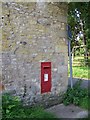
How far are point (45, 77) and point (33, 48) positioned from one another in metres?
0.95

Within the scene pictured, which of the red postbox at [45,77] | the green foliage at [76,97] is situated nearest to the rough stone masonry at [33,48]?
the red postbox at [45,77]

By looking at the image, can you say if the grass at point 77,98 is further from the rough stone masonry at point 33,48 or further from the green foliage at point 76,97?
the rough stone masonry at point 33,48

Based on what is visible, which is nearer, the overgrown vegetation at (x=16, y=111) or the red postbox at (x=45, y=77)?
the overgrown vegetation at (x=16, y=111)

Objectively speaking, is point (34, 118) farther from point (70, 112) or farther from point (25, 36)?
point (25, 36)

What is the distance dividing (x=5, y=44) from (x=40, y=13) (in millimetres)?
1534

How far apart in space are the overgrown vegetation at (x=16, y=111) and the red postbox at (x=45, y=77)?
879mm

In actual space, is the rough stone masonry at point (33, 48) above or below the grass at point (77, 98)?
above

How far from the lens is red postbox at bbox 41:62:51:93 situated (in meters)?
7.39

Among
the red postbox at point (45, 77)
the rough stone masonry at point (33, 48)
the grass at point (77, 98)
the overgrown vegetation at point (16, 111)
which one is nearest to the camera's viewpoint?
the overgrown vegetation at point (16, 111)

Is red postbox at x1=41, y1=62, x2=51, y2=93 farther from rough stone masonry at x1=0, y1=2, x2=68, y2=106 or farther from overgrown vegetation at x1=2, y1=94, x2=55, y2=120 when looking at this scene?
overgrown vegetation at x1=2, y1=94, x2=55, y2=120

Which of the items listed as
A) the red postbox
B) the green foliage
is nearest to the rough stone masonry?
the red postbox

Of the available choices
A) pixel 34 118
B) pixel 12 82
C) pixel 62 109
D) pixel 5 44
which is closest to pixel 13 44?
pixel 5 44

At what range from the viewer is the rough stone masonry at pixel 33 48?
6.52 m

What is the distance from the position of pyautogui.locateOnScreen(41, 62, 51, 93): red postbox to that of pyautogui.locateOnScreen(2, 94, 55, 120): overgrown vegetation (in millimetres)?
879
